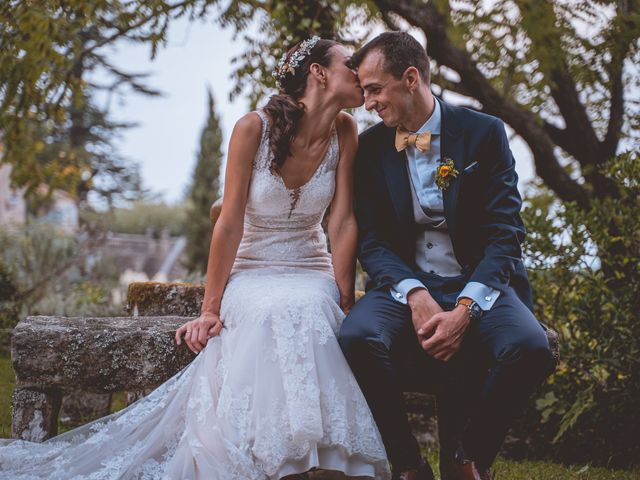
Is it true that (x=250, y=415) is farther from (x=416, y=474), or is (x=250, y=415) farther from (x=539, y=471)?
(x=539, y=471)

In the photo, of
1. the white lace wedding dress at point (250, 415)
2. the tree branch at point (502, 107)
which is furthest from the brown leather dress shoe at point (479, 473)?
the tree branch at point (502, 107)

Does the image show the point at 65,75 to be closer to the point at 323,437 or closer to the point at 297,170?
the point at 297,170

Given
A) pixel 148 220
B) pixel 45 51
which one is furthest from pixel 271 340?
pixel 148 220

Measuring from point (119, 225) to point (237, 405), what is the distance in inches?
1394

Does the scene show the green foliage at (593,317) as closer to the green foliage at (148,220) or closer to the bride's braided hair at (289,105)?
the bride's braided hair at (289,105)

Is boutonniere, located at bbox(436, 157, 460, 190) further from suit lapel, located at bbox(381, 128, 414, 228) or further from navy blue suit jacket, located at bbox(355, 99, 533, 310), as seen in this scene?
suit lapel, located at bbox(381, 128, 414, 228)

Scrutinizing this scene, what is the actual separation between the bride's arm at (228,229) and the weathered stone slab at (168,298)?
105 cm

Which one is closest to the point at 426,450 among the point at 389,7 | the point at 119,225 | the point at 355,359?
the point at 355,359

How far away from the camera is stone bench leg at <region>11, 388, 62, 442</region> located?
3.37m

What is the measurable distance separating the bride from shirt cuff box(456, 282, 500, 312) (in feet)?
1.92

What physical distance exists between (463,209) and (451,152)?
Answer: 0.93ft

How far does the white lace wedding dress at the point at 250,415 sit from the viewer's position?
281 cm

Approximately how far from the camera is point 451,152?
3377 mm

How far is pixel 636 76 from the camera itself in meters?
6.82
